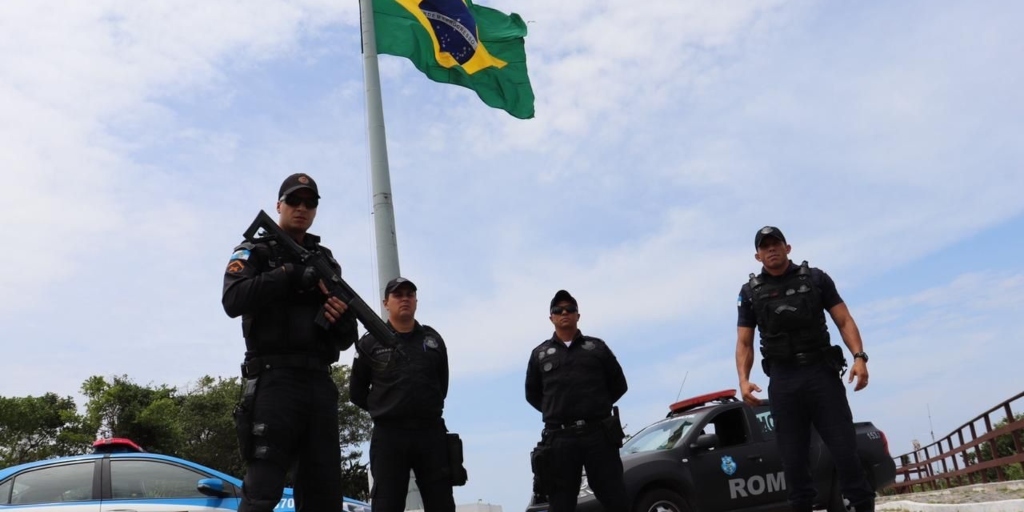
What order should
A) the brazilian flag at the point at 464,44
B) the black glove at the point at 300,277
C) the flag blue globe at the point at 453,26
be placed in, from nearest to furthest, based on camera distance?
1. the black glove at the point at 300,277
2. the brazilian flag at the point at 464,44
3. the flag blue globe at the point at 453,26

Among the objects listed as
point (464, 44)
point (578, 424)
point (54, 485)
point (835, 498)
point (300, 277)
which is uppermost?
point (464, 44)

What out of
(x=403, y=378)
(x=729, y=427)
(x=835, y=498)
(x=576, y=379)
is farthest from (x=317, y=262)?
(x=835, y=498)

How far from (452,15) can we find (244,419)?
812 cm

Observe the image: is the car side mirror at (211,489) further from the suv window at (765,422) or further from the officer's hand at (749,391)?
the suv window at (765,422)

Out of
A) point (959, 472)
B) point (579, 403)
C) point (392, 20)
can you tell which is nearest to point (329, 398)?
point (579, 403)

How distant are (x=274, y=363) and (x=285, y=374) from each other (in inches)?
2.8

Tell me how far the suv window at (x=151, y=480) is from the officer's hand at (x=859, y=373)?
5.22 m

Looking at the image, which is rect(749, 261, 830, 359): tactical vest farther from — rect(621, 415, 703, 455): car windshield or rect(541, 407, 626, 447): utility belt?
rect(621, 415, 703, 455): car windshield

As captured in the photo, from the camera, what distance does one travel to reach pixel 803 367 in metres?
5.16

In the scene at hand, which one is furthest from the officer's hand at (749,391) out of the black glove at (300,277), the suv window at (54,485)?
the suv window at (54,485)

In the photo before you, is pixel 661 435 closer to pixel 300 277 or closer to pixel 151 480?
pixel 151 480

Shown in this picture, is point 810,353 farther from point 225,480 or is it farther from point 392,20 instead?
point 392,20

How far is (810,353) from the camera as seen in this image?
5152 millimetres

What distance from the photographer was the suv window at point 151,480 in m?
6.95
